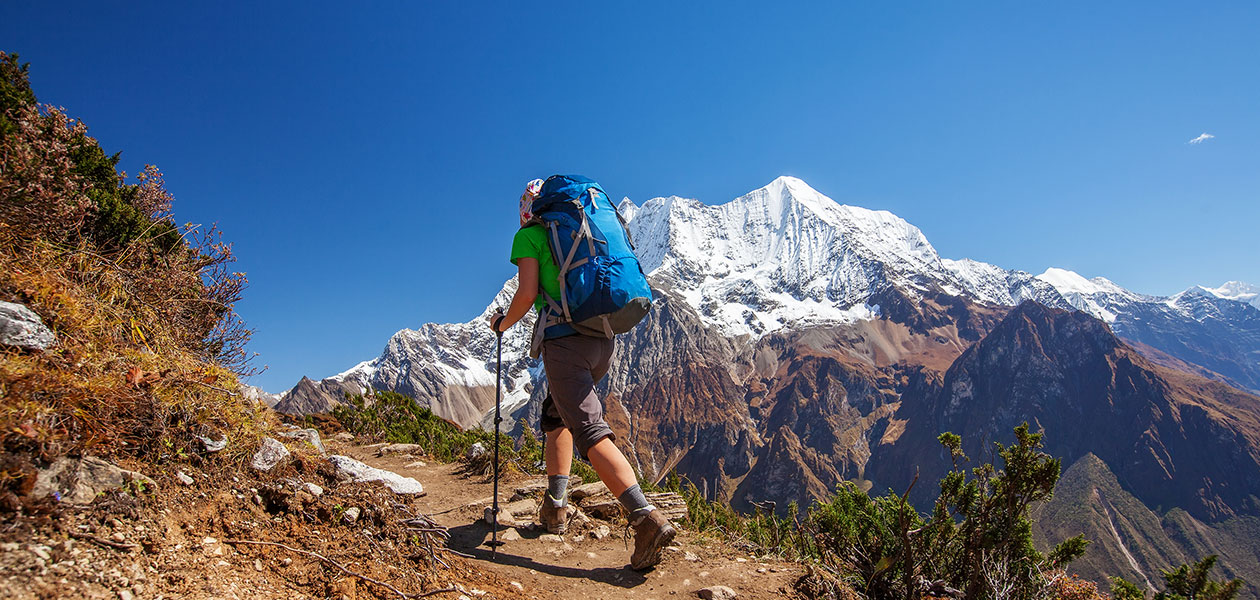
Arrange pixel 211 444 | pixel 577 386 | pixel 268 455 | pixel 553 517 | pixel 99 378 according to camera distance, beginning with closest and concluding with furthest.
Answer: pixel 99 378 → pixel 211 444 → pixel 268 455 → pixel 577 386 → pixel 553 517

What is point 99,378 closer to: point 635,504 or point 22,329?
point 22,329

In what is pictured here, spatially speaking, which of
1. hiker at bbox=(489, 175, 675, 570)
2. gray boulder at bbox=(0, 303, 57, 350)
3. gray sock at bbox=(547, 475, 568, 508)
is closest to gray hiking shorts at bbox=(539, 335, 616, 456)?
hiker at bbox=(489, 175, 675, 570)

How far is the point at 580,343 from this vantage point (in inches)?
148

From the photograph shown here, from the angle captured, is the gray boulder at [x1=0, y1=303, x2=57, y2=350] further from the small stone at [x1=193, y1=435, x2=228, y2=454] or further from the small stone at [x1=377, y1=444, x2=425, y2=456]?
the small stone at [x1=377, y1=444, x2=425, y2=456]

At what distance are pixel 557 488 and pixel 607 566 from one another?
691 mm

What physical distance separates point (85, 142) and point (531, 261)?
612 centimetres

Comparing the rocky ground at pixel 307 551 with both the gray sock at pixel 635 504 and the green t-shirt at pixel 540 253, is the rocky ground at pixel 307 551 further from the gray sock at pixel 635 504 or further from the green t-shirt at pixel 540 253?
the green t-shirt at pixel 540 253

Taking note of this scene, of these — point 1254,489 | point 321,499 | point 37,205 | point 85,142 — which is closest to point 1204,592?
point 321,499

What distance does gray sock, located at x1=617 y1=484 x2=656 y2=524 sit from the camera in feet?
11.6

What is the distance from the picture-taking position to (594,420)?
12.3 ft

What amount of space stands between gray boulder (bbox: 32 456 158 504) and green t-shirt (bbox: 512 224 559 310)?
220 cm

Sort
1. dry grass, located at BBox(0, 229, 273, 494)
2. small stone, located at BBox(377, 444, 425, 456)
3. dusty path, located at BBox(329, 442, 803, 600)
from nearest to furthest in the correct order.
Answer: dry grass, located at BBox(0, 229, 273, 494)
dusty path, located at BBox(329, 442, 803, 600)
small stone, located at BBox(377, 444, 425, 456)

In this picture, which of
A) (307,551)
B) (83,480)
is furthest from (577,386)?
(83,480)

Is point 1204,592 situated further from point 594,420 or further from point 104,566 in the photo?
point 104,566
